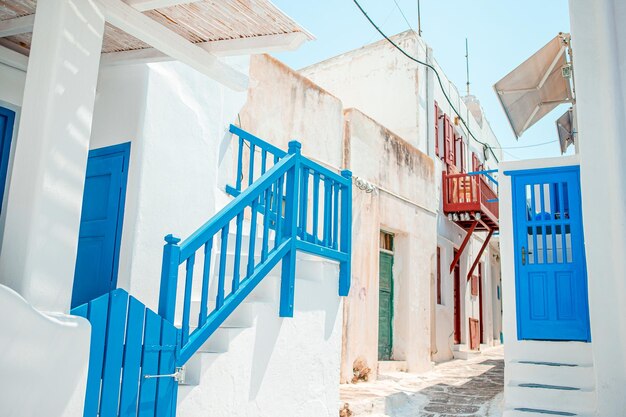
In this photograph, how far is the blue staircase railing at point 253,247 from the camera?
3.54 meters

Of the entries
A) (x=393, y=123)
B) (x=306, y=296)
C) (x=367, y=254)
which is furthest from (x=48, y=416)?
(x=393, y=123)

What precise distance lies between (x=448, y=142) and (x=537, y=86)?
5.77m

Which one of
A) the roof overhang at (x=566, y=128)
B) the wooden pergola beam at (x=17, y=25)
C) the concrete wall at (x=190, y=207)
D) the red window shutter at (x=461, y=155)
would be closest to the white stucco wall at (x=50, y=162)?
the wooden pergola beam at (x=17, y=25)

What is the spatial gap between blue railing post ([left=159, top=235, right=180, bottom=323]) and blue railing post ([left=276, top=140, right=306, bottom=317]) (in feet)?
4.08

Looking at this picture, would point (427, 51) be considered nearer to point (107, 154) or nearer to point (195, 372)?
point (107, 154)

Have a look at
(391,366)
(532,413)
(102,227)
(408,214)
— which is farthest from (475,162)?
(102,227)

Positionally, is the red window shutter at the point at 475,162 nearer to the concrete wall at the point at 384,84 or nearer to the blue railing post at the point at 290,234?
the concrete wall at the point at 384,84

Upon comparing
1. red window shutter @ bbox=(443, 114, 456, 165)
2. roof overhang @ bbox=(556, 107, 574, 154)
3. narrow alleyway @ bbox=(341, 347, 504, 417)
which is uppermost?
red window shutter @ bbox=(443, 114, 456, 165)

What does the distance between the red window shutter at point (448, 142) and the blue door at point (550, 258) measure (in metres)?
7.96

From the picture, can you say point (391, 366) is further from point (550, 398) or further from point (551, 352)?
point (550, 398)

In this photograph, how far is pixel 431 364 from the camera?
11.7 meters

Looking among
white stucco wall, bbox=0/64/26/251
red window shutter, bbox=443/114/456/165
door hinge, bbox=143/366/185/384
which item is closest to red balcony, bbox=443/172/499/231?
red window shutter, bbox=443/114/456/165

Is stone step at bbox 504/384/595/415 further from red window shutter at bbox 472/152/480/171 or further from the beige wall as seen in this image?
red window shutter at bbox 472/152/480/171

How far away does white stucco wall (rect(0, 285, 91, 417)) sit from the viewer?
2469 mm
